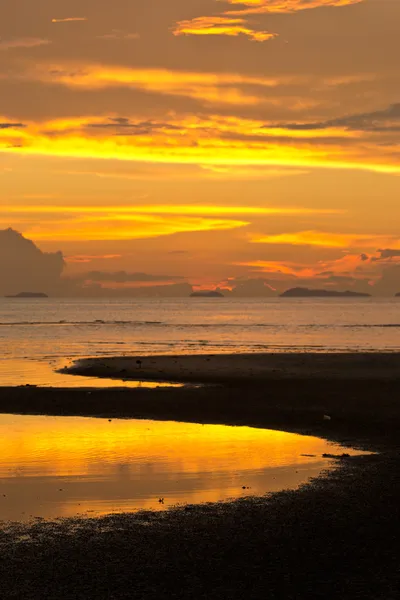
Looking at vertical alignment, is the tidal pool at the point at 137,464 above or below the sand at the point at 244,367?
above

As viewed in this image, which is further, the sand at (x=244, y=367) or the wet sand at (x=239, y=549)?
the sand at (x=244, y=367)

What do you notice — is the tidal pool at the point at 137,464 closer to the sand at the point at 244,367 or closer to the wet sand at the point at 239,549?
the wet sand at the point at 239,549

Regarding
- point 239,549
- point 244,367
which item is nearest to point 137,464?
point 239,549

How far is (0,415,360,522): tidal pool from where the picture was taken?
16.7 m

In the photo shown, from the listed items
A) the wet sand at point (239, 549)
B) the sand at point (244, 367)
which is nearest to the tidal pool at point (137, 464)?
the wet sand at point (239, 549)

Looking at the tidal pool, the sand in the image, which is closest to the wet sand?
the tidal pool

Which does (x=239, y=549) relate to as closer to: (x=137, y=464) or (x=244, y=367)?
(x=137, y=464)

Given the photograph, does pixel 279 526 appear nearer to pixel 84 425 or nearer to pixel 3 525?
pixel 3 525

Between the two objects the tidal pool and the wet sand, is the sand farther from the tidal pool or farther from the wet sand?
the wet sand

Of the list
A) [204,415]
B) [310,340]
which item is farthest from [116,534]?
[310,340]

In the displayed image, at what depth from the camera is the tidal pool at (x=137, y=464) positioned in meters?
16.7

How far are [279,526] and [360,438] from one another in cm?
1054

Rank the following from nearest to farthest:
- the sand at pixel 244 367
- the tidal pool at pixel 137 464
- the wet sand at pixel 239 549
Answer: the wet sand at pixel 239 549, the tidal pool at pixel 137 464, the sand at pixel 244 367

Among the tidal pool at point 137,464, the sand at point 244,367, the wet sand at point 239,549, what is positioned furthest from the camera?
the sand at point 244,367
